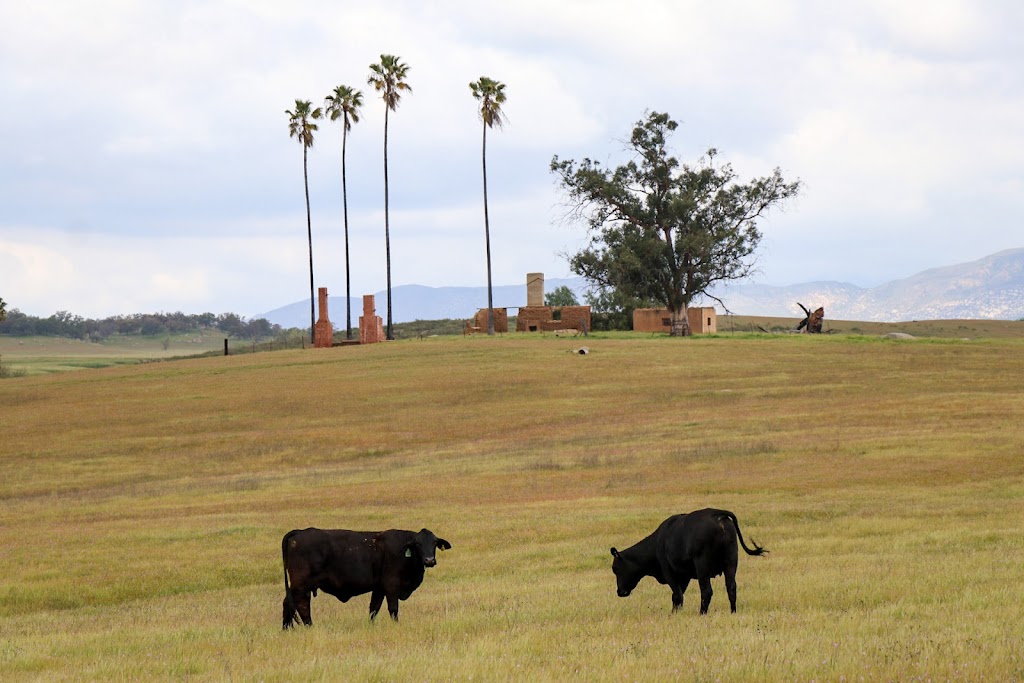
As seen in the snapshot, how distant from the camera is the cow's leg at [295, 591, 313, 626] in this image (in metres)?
14.0

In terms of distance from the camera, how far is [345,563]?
13953 mm

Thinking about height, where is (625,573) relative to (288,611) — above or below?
above

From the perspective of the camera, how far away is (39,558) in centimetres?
2319

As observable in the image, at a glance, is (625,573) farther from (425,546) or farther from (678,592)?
(425,546)

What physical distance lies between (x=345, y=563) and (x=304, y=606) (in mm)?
782

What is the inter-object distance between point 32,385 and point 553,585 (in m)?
65.7

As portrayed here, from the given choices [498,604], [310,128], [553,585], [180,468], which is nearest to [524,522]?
[553,585]

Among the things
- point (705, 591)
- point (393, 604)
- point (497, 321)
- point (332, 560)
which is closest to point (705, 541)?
point (705, 591)

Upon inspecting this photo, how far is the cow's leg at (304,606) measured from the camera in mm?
13992

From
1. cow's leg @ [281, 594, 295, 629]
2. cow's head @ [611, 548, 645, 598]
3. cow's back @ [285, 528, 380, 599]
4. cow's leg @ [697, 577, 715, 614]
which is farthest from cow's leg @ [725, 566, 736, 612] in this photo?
cow's leg @ [281, 594, 295, 629]

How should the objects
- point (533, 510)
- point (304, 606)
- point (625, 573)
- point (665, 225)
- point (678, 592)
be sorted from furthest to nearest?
point (665, 225), point (533, 510), point (625, 573), point (304, 606), point (678, 592)

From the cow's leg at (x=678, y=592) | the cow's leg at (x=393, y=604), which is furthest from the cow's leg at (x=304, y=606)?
the cow's leg at (x=678, y=592)

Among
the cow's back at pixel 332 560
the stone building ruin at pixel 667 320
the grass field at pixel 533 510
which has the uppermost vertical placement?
the stone building ruin at pixel 667 320

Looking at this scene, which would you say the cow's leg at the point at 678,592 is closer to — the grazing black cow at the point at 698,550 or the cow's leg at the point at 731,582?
the grazing black cow at the point at 698,550
